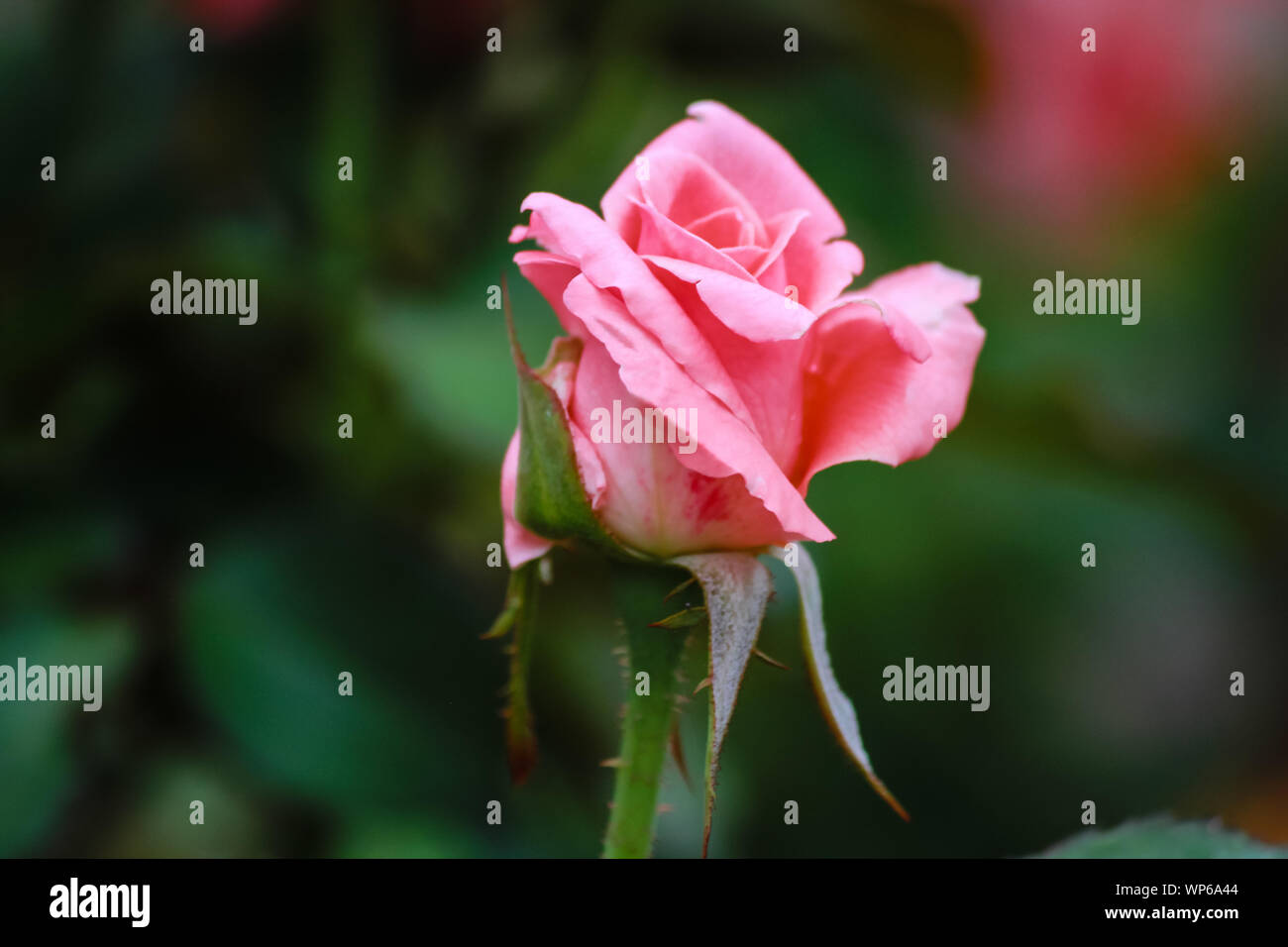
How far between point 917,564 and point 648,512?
537 mm

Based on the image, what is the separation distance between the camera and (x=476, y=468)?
0.73m

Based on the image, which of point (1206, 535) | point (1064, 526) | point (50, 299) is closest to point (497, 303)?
point (50, 299)

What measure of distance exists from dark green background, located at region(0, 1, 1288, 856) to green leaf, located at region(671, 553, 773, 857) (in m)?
0.35

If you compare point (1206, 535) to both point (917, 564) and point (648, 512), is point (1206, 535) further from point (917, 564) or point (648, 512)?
point (648, 512)

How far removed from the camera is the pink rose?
0.31 m

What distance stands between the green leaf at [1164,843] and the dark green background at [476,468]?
10.5 inches

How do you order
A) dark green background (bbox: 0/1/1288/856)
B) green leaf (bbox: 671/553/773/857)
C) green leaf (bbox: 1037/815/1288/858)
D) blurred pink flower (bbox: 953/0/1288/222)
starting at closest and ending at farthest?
green leaf (bbox: 671/553/773/857)
green leaf (bbox: 1037/815/1288/858)
dark green background (bbox: 0/1/1288/856)
blurred pink flower (bbox: 953/0/1288/222)

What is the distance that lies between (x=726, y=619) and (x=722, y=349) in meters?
0.08

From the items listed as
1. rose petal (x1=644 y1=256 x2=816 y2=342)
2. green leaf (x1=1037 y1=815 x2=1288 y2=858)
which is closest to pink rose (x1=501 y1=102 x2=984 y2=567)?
rose petal (x1=644 y1=256 x2=816 y2=342)
